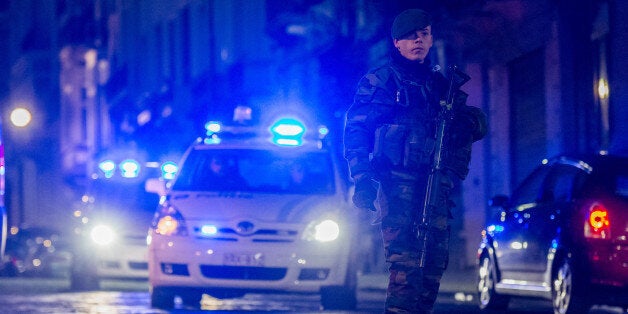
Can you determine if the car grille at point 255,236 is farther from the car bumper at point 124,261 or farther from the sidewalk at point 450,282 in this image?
the sidewalk at point 450,282

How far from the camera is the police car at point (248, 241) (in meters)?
13.0

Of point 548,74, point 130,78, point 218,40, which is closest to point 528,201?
point 548,74

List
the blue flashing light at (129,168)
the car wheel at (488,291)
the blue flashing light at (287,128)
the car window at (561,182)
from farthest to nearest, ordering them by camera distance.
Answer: the blue flashing light at (129,168), the blue flashing light at (287,128), the car wheel at (488,291), the car window at (561,182)

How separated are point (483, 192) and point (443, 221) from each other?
54.9ft

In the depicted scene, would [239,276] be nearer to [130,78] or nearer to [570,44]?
[570,44]

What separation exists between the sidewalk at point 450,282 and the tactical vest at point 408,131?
9.33m

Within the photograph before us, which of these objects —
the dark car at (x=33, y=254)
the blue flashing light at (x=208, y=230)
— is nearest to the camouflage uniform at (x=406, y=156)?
the blue flashing light at (x=208, y=230)

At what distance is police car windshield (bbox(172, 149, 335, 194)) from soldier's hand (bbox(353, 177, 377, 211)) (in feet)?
20.8

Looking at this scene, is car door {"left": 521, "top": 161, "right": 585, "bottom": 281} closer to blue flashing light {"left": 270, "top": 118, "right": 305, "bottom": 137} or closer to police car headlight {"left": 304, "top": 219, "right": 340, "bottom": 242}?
police car headlight {"left": 304, "top": 219, "right": 340, "bottom": 242}

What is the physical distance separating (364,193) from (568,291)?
4.80 metres

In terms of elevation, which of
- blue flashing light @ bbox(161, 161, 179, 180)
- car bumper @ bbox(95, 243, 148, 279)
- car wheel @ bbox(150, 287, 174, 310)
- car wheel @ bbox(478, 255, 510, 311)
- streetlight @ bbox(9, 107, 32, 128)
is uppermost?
streetlight @ bbox(9, 107, 32, 128)

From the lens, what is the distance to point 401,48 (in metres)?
7.89

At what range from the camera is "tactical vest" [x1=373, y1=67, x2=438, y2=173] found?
25.6ft

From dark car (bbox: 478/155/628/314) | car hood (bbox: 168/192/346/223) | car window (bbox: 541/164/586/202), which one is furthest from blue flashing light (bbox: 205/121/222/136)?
car window (bbox: 541/164/586/202)
